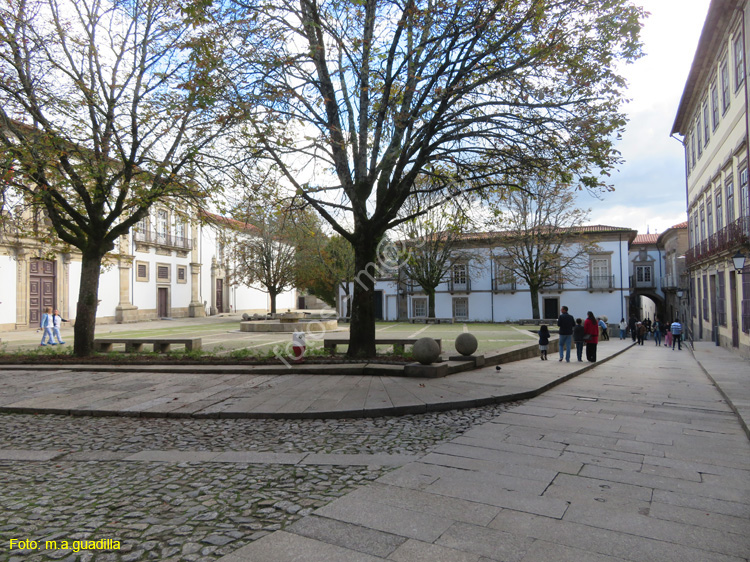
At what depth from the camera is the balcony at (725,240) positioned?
581 inches

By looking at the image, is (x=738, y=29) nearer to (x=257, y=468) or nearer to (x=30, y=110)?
(x=257, y=468)

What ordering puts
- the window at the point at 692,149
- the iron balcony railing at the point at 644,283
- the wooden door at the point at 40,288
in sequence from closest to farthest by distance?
1. the window at the point at 692,149
2. the wooden door at the point at 40,288
3. the iron balcony railing at the point at 644,283

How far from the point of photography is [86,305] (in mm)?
11445

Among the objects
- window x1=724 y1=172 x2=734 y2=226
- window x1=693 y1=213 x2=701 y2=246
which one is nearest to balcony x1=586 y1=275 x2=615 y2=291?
window x1=693 y1=213 x2=701 y2=246

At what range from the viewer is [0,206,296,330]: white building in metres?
25.8

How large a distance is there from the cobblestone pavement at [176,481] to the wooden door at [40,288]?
2554 cm

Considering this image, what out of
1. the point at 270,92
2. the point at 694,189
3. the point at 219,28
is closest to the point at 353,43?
the point at 270,92

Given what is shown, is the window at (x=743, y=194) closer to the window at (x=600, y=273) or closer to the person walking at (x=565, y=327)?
the person walking at (x=565, y=327)

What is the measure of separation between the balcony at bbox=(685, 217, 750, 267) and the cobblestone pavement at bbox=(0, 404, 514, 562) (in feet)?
44.1

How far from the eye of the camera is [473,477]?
3912mm

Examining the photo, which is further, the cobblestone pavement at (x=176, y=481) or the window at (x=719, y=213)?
the window at (x=719, y=213)

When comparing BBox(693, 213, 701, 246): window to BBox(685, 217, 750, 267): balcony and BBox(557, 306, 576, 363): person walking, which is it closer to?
BBox(685, 217, 750, 267): balcony

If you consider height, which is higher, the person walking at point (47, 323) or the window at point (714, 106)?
the window at point (714, 106)

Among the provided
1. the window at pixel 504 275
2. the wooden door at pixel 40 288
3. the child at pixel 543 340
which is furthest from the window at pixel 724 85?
the wooden door at pixel 40 288
